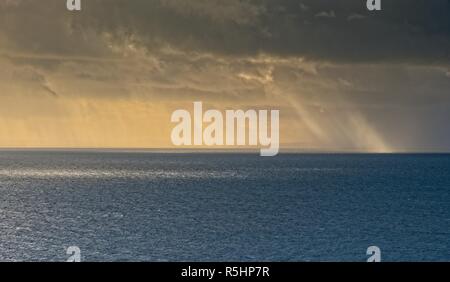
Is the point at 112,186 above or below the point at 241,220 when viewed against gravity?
above

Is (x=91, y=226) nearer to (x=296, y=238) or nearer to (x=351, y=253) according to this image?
(x=296, y=238)

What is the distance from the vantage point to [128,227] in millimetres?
89812
